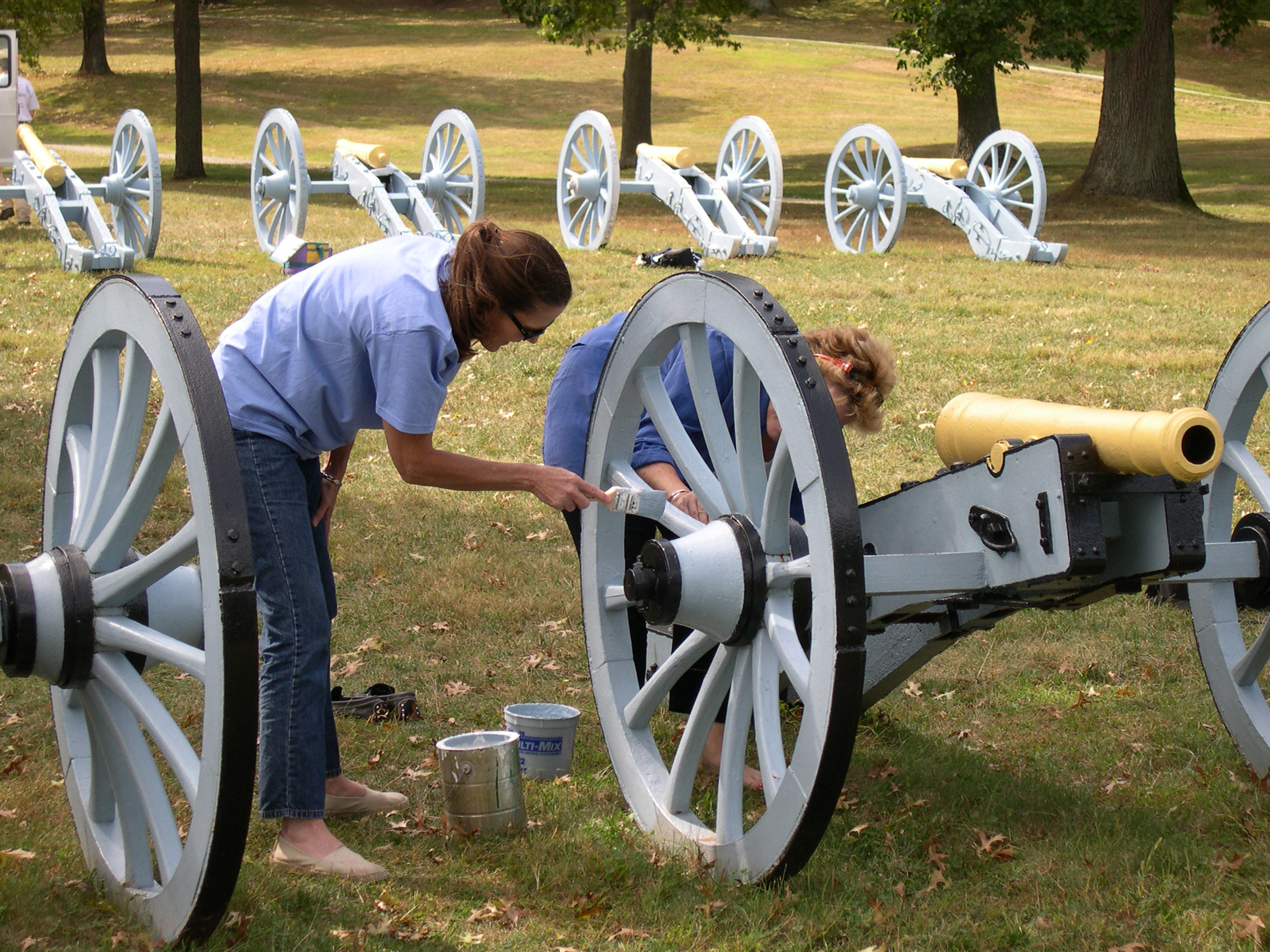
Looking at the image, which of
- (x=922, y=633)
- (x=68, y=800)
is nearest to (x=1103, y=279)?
(x=922, y=633)

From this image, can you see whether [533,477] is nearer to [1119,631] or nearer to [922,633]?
[922,633]

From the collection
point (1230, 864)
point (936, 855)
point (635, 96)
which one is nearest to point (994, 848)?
point (936, 855)

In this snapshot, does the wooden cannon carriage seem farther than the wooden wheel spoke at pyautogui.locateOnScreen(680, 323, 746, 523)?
No

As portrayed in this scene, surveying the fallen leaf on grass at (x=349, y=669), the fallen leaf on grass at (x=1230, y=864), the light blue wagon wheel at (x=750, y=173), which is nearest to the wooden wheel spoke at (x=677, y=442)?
the fallen leaf on grass at (x=1230, y=864)

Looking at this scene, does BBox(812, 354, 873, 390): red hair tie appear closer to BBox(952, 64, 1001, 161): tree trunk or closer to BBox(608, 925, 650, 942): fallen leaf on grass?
BBox(608, 925, 650, 942): fallen leaf on grass

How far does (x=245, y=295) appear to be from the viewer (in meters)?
10.6

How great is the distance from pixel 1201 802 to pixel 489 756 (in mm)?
1912

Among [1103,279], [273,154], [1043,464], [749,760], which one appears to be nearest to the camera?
[1043,464]

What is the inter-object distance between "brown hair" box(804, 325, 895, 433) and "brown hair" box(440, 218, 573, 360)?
86 cm

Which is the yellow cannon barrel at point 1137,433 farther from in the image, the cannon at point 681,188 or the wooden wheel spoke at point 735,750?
the cannon at point 681,188

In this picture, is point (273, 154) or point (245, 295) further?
point (273, 154)

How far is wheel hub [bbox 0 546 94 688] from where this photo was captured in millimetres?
2869

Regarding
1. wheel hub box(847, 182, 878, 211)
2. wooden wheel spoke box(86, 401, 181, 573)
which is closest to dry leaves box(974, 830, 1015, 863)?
wooden wheel spoke box(86, 401, 181, 573)

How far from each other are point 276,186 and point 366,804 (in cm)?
1144
